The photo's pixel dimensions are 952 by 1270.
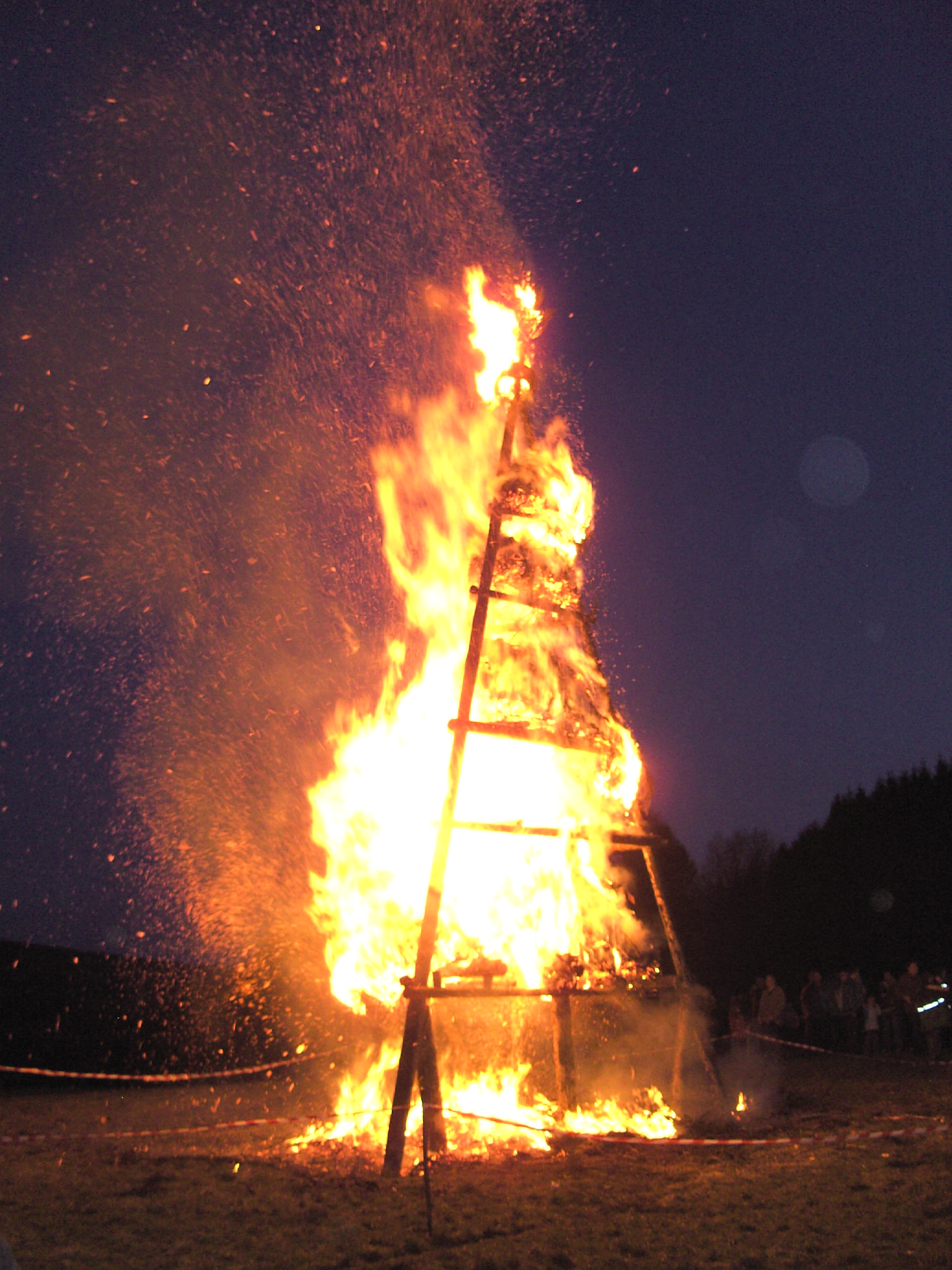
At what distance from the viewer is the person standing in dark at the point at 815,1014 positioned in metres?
15.8

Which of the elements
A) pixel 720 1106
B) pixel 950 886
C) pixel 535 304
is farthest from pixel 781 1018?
pixel 535 304

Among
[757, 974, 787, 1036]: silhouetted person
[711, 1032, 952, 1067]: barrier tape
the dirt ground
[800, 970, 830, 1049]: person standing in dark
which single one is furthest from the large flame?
[800, 970, 830, 1049]: person standing in dark

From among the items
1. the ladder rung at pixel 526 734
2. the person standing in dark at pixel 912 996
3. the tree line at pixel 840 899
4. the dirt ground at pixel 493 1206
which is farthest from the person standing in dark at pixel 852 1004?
the ladder rung at pixel 526 734

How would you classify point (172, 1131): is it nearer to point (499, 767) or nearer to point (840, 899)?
point (499, 767)

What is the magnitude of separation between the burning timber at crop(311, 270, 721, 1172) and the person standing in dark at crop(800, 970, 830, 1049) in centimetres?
884

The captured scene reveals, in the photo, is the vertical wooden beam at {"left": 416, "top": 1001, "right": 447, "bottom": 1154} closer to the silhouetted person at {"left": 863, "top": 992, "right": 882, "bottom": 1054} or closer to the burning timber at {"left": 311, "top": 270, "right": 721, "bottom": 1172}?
the burning timber at {"left": 311, "top": 270, "right": 721, "bottom": 1172}

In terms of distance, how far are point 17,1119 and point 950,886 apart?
19049 mm

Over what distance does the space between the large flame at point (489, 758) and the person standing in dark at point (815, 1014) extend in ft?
29.9

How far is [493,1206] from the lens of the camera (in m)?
5.66

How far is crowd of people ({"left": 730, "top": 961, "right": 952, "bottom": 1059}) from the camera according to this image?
14.2 m

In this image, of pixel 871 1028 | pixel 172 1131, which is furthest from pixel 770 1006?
pixel 172 1131

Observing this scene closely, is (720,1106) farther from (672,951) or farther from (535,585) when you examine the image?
(535,585)

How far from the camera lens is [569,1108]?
736cm

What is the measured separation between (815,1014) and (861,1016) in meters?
1.14
